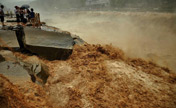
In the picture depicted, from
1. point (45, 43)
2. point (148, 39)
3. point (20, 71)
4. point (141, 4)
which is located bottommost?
point (148, 39)

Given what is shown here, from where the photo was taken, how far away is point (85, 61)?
521 cm

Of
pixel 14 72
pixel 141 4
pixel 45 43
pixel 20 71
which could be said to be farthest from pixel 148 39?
pixel 141 4

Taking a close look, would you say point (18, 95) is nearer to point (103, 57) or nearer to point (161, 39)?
point (103, 57)

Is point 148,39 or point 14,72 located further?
point 148,39

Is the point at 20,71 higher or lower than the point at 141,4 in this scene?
lower

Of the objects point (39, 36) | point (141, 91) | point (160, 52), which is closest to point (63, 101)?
point (141, 91)

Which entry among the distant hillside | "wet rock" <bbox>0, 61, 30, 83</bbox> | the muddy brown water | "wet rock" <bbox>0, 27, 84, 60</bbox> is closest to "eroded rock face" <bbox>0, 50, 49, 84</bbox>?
"wet rock" <bbox>0, 61, 30, 83</bbox>

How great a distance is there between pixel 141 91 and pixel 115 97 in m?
0.97

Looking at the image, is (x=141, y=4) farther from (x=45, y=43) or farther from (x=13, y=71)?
(x=13, y=71)

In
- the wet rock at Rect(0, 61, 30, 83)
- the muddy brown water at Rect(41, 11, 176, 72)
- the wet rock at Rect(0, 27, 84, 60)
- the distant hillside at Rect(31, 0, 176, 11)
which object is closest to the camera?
the wet rock at Rect(0, 61, 30, 83)

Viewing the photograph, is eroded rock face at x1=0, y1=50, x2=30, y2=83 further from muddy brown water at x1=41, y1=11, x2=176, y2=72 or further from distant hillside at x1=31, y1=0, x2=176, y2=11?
distant hillside at x1=31, y1=0, x2=176, y2=11

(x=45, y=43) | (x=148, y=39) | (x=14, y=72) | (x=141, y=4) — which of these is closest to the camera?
(x=14, y=72)

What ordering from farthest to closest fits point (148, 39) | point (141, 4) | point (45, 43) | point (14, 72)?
point (141, 4) → point (148, 39) → point (45, 43) → point (14, 72)

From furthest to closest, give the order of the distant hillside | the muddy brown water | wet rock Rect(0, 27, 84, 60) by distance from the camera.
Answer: the distant hillside → the muddy brown water → wet rock Rect(0, 27, 84, 60)
